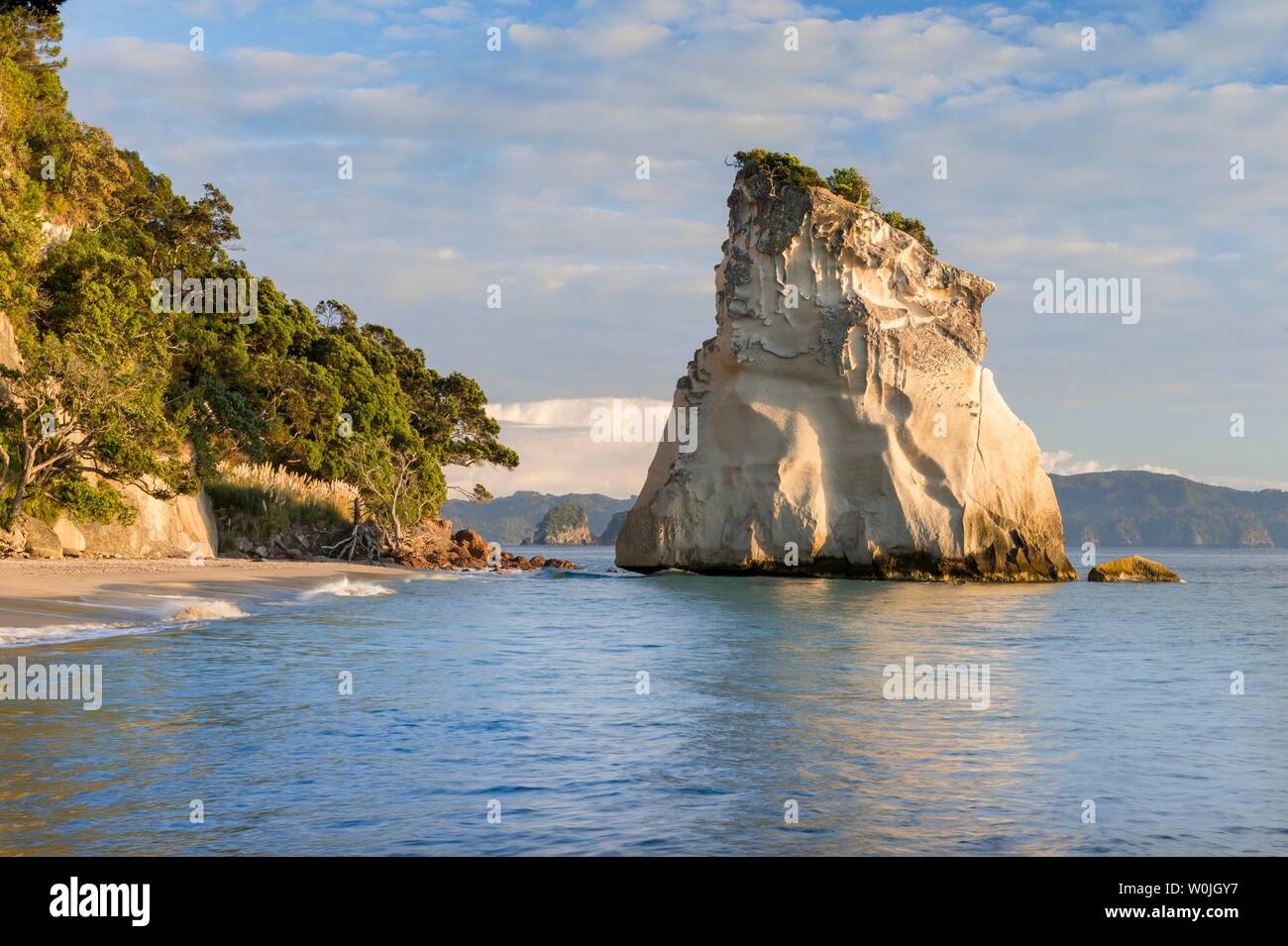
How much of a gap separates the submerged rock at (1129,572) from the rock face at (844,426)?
3244 mm

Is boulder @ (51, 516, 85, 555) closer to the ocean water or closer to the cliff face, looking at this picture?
the cliff face

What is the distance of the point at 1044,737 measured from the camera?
11.7 metres

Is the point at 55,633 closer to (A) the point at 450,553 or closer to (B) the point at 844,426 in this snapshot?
(B) the point at 844,426

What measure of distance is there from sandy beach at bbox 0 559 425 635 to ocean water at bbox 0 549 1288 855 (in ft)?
3.13

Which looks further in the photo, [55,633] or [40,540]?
[40,540]

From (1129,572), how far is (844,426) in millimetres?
17128

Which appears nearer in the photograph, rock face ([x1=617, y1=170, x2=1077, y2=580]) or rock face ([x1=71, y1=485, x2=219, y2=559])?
rock face ([x1=71, y1=485, x2=219, y2=559])

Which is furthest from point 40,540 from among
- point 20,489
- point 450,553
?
point 450,553

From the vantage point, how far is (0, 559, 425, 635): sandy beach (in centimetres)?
1834

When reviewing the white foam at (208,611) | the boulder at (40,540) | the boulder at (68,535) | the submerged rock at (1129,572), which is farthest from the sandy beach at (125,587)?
the submerged rock at (1129,572)

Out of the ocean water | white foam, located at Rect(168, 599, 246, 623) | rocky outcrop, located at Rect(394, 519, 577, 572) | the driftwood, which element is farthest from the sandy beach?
rocky outcrop, located at Rect(394, 519, 577, 572)

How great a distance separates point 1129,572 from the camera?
52.4m
